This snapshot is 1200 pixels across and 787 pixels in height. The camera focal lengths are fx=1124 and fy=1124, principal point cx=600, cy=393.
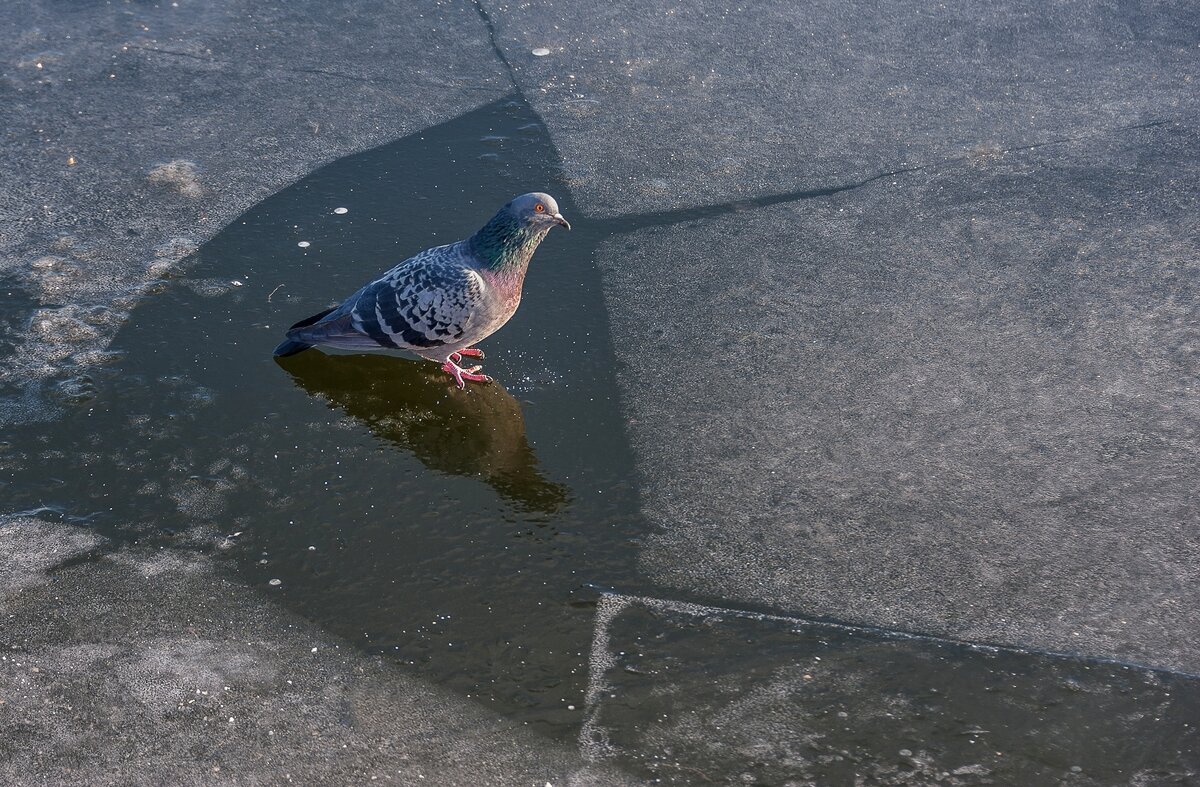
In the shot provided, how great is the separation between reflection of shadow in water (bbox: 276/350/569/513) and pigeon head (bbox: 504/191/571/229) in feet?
2.23

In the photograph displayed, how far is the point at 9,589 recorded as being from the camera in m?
3.49

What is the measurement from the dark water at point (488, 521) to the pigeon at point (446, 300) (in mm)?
199

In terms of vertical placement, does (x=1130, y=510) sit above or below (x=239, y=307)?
above

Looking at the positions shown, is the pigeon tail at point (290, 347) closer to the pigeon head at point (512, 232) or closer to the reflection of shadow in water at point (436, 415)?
the reflection of shadow in water at point (436, 415)

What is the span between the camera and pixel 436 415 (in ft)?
14.8

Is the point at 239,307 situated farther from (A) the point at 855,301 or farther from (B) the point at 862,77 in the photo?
(B) the point at 862,77

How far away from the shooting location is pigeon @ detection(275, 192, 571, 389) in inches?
176

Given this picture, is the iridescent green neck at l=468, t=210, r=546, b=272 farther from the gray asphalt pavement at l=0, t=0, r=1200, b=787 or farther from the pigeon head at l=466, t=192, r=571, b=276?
the gray asphalt pavement at l=0, t=0, r=1200, b=787

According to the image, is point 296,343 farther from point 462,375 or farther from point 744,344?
point 744,344

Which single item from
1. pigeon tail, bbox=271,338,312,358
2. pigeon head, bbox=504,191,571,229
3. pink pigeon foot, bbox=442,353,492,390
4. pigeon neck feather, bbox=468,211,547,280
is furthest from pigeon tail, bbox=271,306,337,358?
pigeon head, bbox=504,191,571,229

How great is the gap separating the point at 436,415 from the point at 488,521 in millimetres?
721

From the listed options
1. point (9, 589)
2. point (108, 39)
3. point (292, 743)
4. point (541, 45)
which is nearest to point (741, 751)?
point (292, 743)

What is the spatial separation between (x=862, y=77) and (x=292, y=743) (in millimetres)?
5312

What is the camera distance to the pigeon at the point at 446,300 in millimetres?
4461
